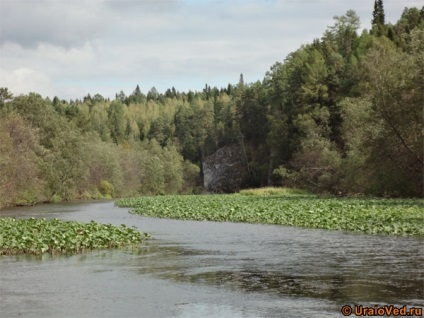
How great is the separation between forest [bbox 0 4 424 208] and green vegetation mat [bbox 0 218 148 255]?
31.7 m

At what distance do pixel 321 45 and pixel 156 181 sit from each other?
149ft

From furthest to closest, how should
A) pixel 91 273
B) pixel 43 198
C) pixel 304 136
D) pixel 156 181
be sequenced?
Answer: 1. pixel 156 181
2. pixel 304 136
3. pixel 43 198
4. pixel 91 273

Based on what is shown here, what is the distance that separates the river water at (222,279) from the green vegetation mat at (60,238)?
996 mm

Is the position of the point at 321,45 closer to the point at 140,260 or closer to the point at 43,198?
the point at 43,198

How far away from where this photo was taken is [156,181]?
445 feet

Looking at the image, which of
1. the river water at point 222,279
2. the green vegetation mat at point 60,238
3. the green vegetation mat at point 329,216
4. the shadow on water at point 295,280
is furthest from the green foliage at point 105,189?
the shadow on water at point 295,280

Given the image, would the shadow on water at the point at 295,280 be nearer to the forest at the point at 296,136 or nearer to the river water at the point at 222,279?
the river water at the point at 222,279

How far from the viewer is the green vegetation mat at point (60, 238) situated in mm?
25250

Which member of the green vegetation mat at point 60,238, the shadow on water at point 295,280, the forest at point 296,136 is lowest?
the shadow on water at point 295,280

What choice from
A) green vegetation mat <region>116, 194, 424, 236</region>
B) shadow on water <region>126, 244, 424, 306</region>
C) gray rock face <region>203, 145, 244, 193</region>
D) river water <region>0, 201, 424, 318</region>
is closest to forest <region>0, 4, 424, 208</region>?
gray rock face <region>203, 145, 244, 193</region>

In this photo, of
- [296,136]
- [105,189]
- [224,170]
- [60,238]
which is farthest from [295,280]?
[224,170]

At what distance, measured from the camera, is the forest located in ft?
187

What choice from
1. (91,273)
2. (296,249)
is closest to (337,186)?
(296,249)

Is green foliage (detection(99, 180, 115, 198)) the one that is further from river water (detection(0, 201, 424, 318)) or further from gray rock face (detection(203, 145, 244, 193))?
river water (detection(0, 201, 424, 318))
